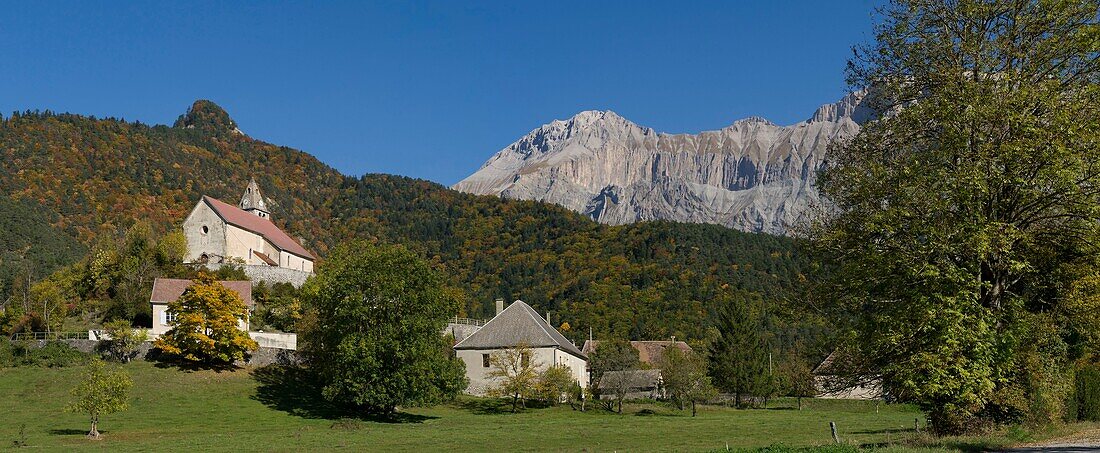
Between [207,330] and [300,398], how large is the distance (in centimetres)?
958

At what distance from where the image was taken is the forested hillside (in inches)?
4727

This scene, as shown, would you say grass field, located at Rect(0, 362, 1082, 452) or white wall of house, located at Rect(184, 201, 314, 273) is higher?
white wall of house, located at Rect(184, 201, 314, 273)

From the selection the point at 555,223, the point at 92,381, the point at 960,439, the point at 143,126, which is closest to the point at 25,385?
the point at 92,381

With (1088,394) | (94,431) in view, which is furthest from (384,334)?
(1088,394)

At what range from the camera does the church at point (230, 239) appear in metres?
82.9

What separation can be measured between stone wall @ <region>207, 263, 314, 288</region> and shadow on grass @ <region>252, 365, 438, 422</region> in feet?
66.2

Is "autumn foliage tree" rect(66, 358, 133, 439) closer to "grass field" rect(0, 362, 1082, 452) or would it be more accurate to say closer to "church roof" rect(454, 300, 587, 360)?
"grass field" rect(0, 362, 1082, 452)

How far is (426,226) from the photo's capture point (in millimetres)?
175000

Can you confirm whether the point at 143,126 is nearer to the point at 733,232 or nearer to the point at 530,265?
the point at 530,265

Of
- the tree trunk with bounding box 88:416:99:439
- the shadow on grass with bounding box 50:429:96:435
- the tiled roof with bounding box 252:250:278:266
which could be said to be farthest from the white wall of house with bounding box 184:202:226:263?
the tree trunk with bounding box 88:416:99:439

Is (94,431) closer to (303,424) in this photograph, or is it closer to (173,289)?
(303,424)

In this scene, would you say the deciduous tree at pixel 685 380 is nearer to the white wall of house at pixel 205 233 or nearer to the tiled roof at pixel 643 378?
the tiled roof at pixel 643 378

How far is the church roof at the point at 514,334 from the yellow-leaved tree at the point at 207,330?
16.7 meters

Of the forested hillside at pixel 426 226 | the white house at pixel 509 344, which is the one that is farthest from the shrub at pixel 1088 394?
the forested hillside at pixel 426 226
